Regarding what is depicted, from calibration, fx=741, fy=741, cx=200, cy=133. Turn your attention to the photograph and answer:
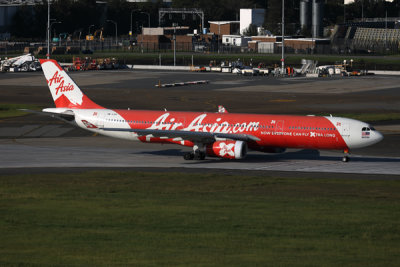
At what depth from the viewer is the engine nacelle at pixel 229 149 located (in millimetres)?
60125

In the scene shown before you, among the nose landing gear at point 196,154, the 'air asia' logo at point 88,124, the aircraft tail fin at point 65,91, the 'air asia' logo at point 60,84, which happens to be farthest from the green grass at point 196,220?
the 'air asia' logo at point 60,84

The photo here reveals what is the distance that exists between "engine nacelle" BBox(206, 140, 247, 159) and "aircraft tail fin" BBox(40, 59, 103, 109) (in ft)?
42.6

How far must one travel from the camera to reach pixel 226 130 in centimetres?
6219

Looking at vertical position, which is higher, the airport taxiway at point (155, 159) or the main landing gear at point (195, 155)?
the main landing gear at point (195, 155)

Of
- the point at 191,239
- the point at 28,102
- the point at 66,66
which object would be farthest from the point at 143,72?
the point at 191,239

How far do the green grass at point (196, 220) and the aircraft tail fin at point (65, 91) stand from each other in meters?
13.3

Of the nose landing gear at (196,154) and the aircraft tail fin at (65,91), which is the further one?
the aircraft tail fin at (65,91)

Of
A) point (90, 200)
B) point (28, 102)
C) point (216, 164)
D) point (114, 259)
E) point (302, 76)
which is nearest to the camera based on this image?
point (114, 259)

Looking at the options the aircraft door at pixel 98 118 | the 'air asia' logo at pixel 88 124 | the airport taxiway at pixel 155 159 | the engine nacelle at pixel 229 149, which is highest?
the aircraft door at pixel 98 118

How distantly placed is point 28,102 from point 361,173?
221 ft

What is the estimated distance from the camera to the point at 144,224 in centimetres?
3800

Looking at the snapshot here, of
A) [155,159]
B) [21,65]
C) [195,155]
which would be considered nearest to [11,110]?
[155,159]

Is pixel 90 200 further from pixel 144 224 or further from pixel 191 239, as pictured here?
pixel 191 239

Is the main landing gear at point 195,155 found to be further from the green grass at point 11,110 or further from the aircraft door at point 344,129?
the green grass at point 11,110
